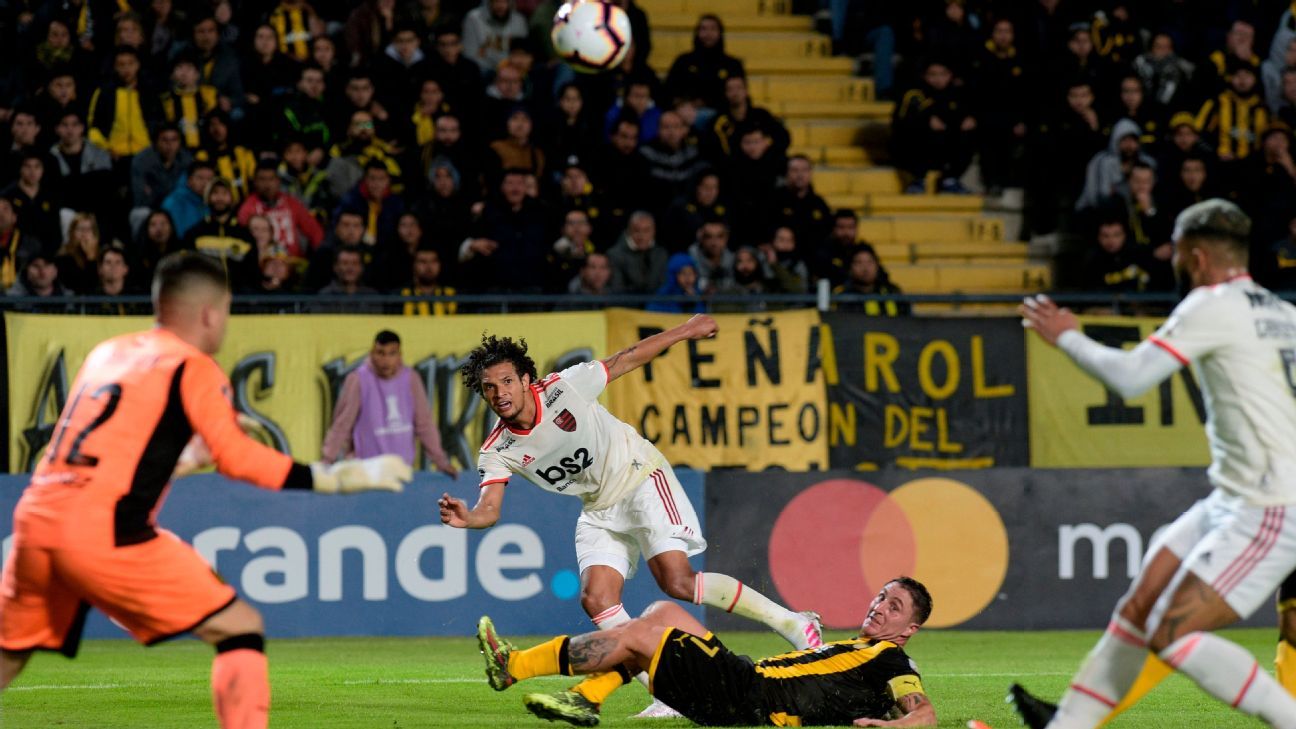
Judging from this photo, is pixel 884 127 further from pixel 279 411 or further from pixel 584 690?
pixel 584 690

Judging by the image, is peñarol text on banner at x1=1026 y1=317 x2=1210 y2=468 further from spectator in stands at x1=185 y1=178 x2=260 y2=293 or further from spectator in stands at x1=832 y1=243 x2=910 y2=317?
spectator in stands at x1=185 y1=178 x2=260 y2=293

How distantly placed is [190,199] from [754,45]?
23.6 feet

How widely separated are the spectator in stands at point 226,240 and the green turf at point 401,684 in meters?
2.99

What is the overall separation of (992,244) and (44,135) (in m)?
9.04

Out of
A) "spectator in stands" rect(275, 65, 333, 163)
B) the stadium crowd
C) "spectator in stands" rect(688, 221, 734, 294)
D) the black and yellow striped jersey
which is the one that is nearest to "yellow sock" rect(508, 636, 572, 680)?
the black and yellow striped jersey

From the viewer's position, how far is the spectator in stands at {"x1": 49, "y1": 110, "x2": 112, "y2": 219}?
1530cm

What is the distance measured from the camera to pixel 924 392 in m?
14.6

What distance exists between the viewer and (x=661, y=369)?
1434 cm

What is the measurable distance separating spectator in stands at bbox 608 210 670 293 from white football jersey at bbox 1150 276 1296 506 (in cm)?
918

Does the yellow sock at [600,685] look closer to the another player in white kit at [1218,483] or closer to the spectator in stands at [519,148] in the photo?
the another player in white kit at [1218,483]

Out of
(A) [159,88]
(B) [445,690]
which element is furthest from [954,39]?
(B) [445,690]

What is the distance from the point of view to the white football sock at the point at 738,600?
934 cm

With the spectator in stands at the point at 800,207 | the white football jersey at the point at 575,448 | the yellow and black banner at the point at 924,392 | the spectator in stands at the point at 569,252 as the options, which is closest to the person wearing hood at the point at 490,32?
the spectator in stands at the point at 569,252

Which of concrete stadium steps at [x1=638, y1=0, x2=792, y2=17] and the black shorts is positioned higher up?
concrete stadium steps at [x1=638, y1=0, x2=792, y2=17]
